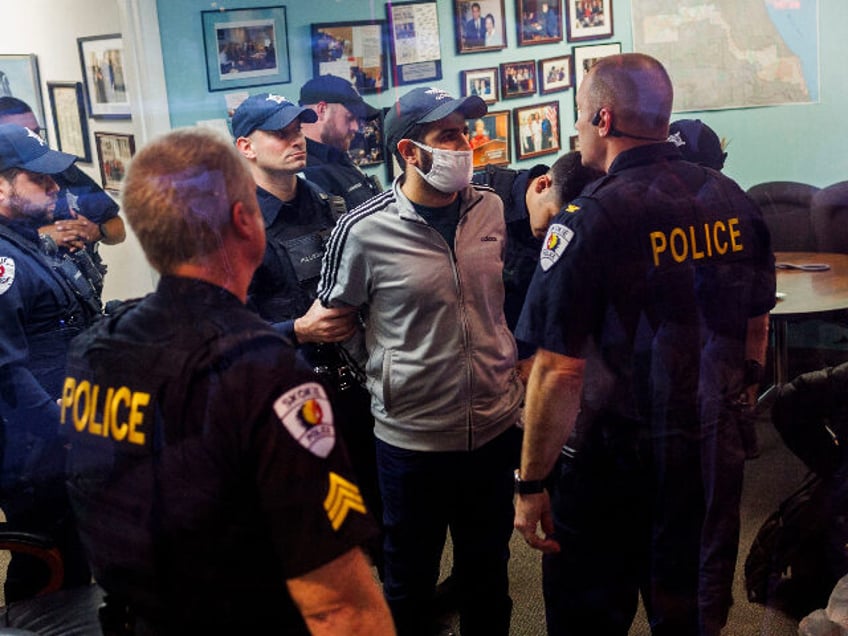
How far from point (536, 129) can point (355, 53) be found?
286 mm

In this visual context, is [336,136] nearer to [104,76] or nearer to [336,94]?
[336,94]

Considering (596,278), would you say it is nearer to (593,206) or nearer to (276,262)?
(593,206)

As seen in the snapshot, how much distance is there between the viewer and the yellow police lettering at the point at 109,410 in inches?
32.9

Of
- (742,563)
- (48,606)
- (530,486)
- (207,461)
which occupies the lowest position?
(742,563)

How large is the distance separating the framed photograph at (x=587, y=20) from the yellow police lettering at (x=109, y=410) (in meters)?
0.84

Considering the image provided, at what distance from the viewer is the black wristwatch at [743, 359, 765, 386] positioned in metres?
1.34

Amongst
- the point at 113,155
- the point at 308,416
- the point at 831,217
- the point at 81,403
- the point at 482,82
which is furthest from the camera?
the point at 831,217

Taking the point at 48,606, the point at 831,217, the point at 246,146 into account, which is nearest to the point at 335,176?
the point at 246,146

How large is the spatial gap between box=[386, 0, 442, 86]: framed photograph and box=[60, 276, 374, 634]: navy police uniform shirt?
1.89ft

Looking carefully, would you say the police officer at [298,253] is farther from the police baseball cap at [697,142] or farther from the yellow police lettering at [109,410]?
the police baseball cap at [697,142]

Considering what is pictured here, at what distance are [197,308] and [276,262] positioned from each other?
407mm

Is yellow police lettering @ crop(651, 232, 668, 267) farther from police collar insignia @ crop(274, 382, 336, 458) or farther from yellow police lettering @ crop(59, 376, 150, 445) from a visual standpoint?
yellow police lettering @ crop(59, 376, 150, 445)

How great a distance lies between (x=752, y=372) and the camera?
4.42 feet

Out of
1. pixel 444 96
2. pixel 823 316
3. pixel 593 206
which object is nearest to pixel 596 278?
pixel 593 206
